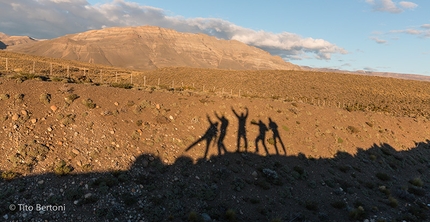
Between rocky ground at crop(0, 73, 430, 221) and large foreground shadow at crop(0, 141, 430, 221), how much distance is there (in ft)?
0.18

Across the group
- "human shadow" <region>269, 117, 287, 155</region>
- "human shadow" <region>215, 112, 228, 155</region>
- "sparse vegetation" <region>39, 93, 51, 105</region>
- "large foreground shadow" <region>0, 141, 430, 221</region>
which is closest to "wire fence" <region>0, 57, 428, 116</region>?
"sparse vegetation" <region>39, 93, 51, 105</region>

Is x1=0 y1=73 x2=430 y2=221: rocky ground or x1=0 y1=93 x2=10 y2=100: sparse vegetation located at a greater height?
x1=0 y1=93 x2=10 y2=100: sparse vegetation

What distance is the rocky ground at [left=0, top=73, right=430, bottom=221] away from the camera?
448 inches

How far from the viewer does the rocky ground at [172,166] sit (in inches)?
448

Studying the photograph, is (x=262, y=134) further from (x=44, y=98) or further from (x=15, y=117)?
(x=15, y=117)

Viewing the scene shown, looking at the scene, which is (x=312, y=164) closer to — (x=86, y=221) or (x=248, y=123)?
(x=248, y=123)

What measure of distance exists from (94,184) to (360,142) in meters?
23.4

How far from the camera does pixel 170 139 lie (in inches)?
645

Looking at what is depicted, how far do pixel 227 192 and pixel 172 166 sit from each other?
10.2 ft

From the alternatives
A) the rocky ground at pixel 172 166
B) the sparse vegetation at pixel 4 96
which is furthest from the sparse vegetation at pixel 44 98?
the sparse vegetation at pixel 4 96

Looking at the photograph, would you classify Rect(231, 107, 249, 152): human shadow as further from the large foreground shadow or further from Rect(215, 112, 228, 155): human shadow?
the large foreground shadow

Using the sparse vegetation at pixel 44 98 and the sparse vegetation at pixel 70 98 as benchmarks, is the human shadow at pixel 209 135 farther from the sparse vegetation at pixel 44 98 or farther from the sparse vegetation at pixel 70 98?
the sparse vegetation at pixel 44 98

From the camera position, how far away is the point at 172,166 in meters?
14.5

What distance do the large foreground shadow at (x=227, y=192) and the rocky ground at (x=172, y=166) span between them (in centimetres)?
5
